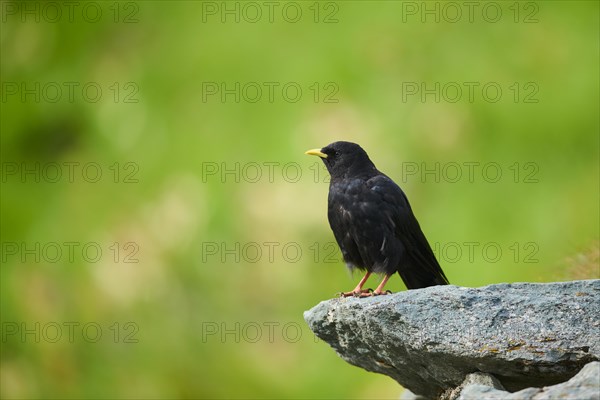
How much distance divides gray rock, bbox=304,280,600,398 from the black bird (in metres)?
1.30

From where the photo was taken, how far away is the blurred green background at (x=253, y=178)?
1614 centimetres

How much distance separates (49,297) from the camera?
66.1 feet

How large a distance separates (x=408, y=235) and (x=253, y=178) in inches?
394

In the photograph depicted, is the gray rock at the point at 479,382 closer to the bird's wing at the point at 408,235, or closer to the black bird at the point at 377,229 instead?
the black bird at the point at 377,229

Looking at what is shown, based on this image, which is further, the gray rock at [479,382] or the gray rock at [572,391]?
the gray rock at [479,382]

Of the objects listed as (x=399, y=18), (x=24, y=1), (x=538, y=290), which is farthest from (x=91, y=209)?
(x=538, y=290)

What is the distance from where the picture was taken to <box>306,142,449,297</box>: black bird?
7.93 meters

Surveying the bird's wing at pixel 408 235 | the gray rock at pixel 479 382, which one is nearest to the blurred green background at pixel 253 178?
the bird's wing at pixel 408 235

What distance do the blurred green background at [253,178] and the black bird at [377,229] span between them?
6279mm

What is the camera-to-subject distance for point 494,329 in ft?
19.6

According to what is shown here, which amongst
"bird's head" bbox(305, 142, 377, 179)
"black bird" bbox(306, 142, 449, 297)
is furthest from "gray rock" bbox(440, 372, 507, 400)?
"bird's head" bbox(305, 142, 377, 179)

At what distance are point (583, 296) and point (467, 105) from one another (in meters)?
11.7

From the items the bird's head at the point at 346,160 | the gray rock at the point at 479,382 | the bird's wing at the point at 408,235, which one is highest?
the bird's head at the point at 346,160

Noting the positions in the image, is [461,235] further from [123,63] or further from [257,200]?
[123,63]
